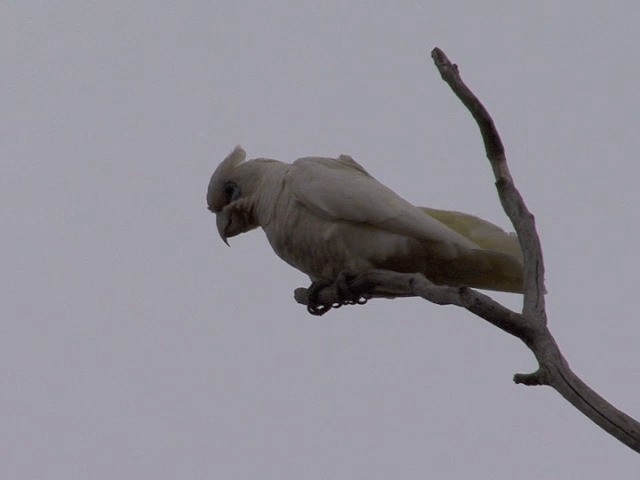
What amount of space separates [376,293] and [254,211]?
1.18 metres

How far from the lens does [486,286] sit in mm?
5496

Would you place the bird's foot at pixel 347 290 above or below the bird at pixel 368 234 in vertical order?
below

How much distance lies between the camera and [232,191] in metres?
6.43

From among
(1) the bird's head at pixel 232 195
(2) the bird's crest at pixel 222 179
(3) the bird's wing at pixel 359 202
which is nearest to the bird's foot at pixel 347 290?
(3) the bird's wing at pixel 359 202

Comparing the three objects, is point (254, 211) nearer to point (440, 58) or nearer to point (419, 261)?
point (419, 261)

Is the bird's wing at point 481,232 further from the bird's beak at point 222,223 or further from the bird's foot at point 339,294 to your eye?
the bird's beak at point 222,223

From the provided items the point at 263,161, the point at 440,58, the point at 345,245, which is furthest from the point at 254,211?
the point at 440,58

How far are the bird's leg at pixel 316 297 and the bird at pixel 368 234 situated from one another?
18 mm

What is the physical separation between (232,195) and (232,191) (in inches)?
1.0

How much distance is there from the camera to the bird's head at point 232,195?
20.7ft

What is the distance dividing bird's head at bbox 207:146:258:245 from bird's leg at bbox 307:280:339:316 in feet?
2.73

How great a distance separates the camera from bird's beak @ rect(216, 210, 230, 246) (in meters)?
6.45

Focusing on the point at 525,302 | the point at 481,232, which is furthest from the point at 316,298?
the point at 525,302

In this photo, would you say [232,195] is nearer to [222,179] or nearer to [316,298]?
[222,179]
